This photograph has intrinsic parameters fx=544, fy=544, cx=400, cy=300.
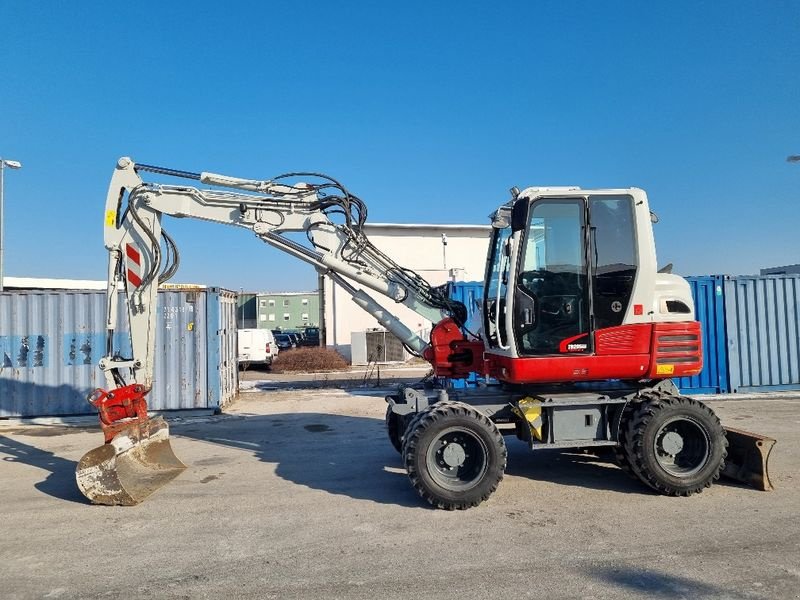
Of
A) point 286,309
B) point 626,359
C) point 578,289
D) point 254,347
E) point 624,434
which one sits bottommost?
point 624,434

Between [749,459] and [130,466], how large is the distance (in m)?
7.15

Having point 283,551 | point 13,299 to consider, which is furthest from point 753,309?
point 13,299

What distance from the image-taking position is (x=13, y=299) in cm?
1159

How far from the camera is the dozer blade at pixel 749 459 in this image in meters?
5.97

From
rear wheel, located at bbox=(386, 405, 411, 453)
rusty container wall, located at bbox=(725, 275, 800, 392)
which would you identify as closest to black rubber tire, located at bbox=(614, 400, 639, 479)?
rear wheel, located at bbox=(386, 405, 411, 453)

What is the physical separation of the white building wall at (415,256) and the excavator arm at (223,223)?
21661 millimetres

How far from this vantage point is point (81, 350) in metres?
11.7

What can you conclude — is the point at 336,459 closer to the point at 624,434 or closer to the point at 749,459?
the point at 624,434

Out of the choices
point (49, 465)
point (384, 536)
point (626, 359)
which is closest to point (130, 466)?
point (49, 465)

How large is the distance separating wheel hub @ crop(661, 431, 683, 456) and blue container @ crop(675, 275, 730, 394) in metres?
8.18

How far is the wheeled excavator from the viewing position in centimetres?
578

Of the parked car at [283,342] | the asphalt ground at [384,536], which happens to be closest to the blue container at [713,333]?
the asphalt ground at [384,536]

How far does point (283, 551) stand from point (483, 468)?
2140 mm

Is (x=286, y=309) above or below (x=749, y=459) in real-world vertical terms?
above
